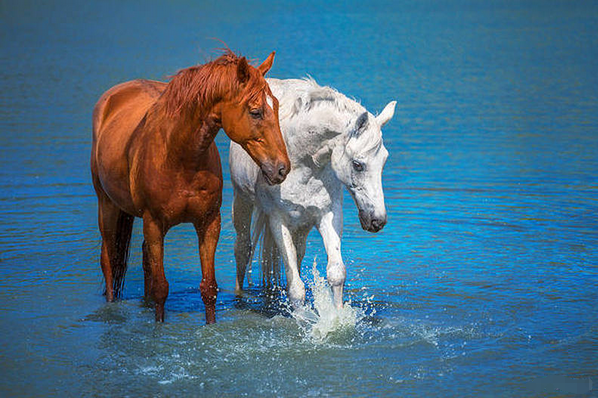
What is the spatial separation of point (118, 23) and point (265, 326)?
45401 mm

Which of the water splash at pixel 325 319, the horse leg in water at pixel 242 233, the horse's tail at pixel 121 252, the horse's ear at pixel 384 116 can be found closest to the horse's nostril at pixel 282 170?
the horse's ear at pixel 384 116

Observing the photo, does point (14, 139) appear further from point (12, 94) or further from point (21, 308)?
point (21, 308)

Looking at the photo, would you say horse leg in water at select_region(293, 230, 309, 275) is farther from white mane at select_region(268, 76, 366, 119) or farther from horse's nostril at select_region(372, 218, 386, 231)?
horse's nostril at select_region(372, 218, 386, 231)

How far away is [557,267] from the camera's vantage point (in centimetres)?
797

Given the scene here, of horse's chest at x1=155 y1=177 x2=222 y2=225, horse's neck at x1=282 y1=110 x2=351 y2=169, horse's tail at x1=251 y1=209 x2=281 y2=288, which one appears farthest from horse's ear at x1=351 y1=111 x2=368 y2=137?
horse's tail at x1=251 y1=209 x2=281 y2=288

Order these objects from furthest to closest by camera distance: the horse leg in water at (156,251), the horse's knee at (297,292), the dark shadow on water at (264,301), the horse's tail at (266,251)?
the horse's tail at (266,251), the dark shadow on water at (264,301), the horse's knee at (297,292), the horse leg in water at (156,251)

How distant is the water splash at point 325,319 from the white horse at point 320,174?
3.0 inches

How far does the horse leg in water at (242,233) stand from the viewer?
7500 mm

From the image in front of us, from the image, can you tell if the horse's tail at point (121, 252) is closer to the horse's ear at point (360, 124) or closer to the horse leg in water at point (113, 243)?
the horse leg in water at point (113, 243)

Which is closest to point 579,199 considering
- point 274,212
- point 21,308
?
point 274,212

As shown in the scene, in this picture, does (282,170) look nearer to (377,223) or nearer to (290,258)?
(377,223)

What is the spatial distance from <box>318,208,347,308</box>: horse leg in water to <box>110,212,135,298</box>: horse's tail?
203 cm

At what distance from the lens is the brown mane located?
18.6 feet

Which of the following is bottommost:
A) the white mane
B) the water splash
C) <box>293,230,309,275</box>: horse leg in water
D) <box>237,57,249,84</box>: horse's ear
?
the water splash
